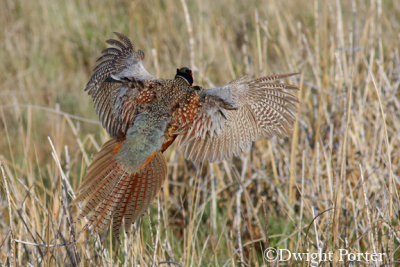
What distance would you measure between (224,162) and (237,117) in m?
0.84

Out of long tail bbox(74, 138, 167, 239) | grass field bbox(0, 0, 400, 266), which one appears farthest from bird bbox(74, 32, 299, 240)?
grass field bbox(0, 0, 400, 266)

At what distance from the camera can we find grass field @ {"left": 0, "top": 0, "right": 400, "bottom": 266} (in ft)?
8.10

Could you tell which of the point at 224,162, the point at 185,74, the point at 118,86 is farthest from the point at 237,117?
the point at 224,162

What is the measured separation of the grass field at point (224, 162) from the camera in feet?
8.10

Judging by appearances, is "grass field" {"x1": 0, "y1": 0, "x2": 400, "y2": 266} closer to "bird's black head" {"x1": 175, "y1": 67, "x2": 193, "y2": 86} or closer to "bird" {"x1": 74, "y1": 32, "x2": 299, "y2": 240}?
"bird" {"x1": 74, "y1": 32, "x2": 299, "y2": 240}

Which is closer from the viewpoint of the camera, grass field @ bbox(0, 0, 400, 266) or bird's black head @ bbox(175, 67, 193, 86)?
grass field @ bbox(0, 0, 400, 266)

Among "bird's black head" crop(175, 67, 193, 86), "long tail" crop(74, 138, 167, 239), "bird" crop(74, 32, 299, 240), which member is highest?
"bird's black head" crop(175, 67, 193, 86)

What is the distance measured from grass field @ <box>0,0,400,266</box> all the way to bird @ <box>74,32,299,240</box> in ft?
0.49

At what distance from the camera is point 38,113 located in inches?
180

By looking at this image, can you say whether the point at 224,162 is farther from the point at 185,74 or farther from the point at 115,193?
the point at 115,193

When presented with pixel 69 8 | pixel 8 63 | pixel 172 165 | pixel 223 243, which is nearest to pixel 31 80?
pixel 8 63

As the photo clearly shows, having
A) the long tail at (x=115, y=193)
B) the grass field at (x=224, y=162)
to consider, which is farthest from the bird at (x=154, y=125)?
the grass field at (x=224, y=162)

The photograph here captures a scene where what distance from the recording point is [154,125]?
241 cm

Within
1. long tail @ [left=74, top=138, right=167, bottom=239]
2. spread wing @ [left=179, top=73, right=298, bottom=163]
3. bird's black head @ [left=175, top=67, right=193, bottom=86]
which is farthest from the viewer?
bird's black head @ [left=175, top=67, right=193, bottom=86]
